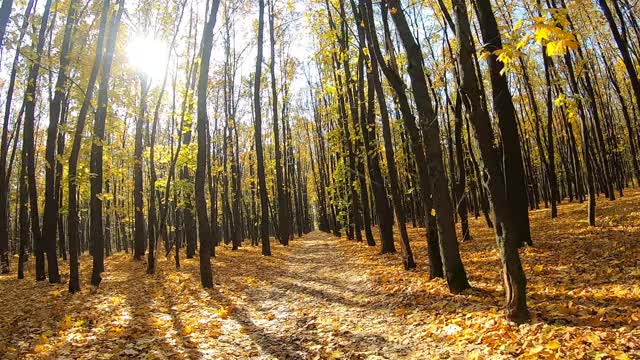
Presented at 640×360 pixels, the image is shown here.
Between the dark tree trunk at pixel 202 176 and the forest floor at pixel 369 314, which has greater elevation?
the dark tree trunk at pixel 202 176

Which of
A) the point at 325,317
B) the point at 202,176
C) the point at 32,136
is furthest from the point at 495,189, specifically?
the point at 32,136

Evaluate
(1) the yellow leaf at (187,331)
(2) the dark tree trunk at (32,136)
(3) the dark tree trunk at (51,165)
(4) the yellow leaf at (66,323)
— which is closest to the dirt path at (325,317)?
(1) the yellow leaf at (187,331)

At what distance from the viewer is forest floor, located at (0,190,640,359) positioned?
15.0 ft

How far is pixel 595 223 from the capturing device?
1093 centimetres

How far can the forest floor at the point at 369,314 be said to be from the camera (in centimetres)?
456

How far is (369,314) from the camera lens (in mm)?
6781

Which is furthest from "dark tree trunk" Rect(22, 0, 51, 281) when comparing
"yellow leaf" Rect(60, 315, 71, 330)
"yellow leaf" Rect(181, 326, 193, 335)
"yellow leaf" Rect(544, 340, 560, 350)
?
"yellow leaf" Rect(544, 340, 560, 350)

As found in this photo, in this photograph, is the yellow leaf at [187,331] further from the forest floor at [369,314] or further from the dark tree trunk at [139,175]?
the dark tree trunk at [139,175]

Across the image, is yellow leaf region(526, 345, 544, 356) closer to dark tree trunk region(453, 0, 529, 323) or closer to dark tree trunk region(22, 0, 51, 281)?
dark tree trunk region(453, 0, 529, 323)

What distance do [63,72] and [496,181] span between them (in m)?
11.5

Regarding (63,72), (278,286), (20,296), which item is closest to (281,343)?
(278,286)

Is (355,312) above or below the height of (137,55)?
below

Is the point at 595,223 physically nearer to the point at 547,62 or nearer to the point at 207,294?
the point at 547,62

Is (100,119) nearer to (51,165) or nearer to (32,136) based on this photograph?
(51,165)
